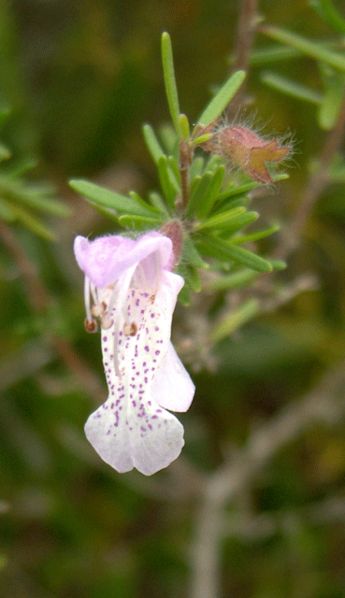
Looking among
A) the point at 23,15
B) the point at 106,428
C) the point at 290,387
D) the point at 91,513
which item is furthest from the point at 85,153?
the point at 106,428

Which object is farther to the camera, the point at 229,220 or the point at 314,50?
the point at 314,50

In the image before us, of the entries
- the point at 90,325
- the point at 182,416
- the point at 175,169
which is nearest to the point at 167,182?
the point at 175,169

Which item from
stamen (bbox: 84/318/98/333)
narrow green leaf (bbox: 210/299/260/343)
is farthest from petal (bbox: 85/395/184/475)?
narrow green leaf (bbox: 210/299/260/343)

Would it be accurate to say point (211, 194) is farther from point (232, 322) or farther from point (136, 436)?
point (232, 322)

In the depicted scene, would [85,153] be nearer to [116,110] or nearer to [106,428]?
[116,110]

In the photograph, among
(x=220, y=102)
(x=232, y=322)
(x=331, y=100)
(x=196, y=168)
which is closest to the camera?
(x=220, y=102)

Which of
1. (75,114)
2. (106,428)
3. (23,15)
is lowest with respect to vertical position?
(106,428)

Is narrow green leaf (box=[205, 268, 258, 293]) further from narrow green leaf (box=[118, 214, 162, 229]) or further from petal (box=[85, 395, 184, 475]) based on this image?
petal (box=[85, 395, 184, 475])
